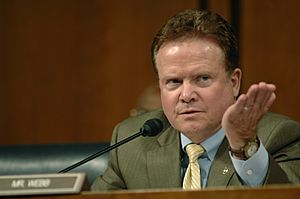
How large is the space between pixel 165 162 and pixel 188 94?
26cm

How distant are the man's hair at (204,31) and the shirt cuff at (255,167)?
0.37 metres

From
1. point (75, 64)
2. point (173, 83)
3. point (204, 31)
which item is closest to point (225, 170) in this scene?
point (173, 83)

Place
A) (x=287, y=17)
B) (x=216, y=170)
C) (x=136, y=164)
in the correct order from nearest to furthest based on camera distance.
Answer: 1. (x=216, y=170)
2. (x=136, y=164)
3. (x=287, y=17)

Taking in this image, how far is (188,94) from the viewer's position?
2059 millimetres

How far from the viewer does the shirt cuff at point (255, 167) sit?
185cm

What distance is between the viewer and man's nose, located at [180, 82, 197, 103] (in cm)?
206

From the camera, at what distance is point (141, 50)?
3.92 meters

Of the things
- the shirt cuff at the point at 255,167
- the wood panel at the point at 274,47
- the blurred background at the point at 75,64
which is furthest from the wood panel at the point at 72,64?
the shirt cuff at the point at 255,167

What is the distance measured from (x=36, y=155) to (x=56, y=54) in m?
1.52

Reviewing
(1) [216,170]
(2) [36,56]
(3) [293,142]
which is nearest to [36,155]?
(1) [216,170]

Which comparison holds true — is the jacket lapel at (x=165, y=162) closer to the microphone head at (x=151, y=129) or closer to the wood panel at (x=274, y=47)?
the microphone head at (x=151, y=129)

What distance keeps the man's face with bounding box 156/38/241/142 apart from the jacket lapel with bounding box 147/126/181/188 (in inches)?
4.4

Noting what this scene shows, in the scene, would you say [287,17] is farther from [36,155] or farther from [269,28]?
[36,155]

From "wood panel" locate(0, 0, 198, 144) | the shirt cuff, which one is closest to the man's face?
the shirt cuff
